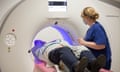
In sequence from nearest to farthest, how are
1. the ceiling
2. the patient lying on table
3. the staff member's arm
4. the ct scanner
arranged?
1. the patient lying on table
2. the staff member's arm
3. the ct scanner
4. the ceiling

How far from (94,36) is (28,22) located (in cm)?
52

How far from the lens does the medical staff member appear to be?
6.49ft

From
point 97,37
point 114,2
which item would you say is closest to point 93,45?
point 97,37

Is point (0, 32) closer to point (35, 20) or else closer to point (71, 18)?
point (35, 20)

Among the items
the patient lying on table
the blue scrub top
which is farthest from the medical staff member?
the patient lying on table

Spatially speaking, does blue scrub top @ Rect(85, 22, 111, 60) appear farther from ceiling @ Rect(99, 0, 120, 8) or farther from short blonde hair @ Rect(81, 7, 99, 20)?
A: ceiling @ Rect(99, 0, 120, 8)

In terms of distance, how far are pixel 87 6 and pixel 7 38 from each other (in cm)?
69

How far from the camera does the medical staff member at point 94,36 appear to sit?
6.49ft

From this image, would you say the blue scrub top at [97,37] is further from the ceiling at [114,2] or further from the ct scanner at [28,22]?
the ceiling at [114,2]

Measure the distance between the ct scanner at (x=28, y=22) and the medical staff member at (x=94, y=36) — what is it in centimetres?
16

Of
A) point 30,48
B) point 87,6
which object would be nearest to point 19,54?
point 30,48

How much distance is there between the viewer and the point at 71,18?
220 centimetres

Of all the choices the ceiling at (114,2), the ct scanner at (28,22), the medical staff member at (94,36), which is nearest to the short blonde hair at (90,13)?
the medical staff member at (94,36)

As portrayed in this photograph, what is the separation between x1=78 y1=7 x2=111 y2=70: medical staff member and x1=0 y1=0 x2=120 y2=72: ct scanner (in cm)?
16
